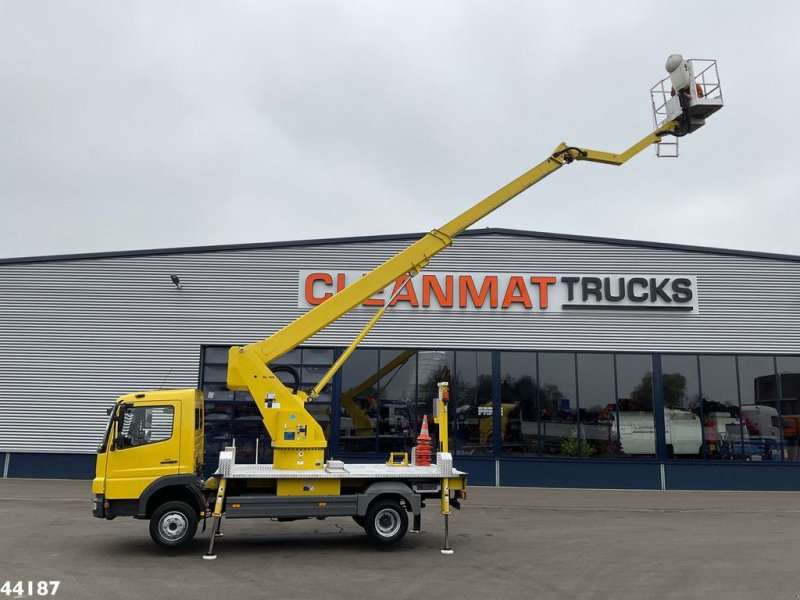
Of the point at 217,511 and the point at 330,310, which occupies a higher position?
the point at 330,310

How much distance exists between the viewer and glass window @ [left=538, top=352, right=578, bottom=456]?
65.2 feet

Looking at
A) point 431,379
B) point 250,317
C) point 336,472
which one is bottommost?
point 336,472

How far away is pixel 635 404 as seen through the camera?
20.2 meters

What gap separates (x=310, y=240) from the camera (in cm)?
2105

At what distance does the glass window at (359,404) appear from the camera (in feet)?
64.7

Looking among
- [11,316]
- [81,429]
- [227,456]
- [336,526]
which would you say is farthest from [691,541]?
[11,316]

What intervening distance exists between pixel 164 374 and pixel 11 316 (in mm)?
5227

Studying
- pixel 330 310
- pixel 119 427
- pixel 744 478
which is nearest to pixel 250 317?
pixel 330 310


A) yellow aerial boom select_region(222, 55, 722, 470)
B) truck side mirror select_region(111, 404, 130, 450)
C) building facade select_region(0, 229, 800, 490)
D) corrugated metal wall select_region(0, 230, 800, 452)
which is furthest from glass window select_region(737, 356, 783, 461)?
truck side mirror select_region(111, 404, 130, 450)

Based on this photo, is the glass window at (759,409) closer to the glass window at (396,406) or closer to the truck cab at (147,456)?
the glass window at (396,406)

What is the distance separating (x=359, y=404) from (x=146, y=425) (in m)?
10.2

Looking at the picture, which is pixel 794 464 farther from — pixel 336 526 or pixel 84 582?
pixel 84 582

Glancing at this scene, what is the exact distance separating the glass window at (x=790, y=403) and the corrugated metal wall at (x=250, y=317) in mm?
464

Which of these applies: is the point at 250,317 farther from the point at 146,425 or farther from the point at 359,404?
the point at 146,425
